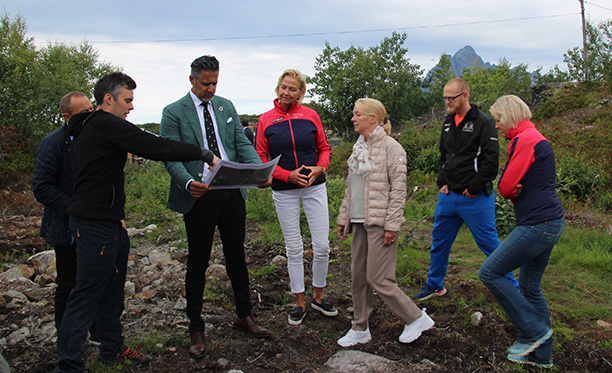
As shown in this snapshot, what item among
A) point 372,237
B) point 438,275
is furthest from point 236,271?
point 438,275

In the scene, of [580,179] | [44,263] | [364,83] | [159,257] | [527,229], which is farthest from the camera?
[364,83]

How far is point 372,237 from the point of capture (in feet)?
11.5

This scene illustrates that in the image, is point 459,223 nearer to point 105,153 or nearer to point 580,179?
point 105,153

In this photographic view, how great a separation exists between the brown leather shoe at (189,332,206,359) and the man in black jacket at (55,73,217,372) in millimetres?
782

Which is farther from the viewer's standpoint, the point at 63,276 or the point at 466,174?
the point at 466,174

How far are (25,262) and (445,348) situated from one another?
612 cm

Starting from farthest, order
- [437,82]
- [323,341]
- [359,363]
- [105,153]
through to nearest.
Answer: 1. [437,82]
2. [323,341]
3. [359,363]
4. [105,153]

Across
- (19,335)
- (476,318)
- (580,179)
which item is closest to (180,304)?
(19,335)

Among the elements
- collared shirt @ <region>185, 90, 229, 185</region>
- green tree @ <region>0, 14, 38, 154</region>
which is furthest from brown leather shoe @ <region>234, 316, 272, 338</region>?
green tree @ <region>0, 14, 38, 154</region>

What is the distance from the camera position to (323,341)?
12.4 ft

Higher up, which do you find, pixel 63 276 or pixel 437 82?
pixel 437 82

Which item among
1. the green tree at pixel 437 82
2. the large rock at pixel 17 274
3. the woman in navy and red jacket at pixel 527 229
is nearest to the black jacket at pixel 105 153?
the woman in navy and red jacket at pixel 527 229

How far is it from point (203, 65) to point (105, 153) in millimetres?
1015

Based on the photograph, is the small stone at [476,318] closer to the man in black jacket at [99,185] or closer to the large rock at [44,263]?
the man in black jacket at [99,185]
